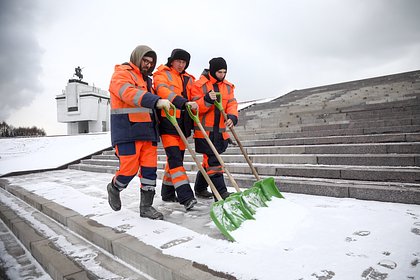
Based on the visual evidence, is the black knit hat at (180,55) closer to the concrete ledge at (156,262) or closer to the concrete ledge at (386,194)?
the concrete ledge at (156,262)

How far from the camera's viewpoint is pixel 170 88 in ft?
9.89

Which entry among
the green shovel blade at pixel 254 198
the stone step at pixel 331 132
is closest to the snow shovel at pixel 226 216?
the green shovel blade at pixel 254 198

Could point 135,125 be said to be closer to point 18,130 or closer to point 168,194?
point 168,194

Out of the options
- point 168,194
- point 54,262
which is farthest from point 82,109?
point 54,262

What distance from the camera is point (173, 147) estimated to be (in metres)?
3.02

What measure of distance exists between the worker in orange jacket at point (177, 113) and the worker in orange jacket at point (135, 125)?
155mm

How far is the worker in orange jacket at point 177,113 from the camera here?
2908mm

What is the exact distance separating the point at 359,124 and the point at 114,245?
16.7 ft

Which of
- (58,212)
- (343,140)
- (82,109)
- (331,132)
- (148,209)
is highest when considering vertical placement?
(82,109)

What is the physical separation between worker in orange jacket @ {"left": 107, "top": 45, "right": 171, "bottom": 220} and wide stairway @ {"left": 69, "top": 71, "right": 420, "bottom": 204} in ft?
6.12

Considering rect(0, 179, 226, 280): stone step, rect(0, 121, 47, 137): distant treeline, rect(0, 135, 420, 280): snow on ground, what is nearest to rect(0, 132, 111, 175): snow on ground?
rect(0, 179, 226, 280): stone step

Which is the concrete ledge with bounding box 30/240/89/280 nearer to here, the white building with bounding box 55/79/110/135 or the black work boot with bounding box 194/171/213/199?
the black work boot with bounding box 194/171/213/199

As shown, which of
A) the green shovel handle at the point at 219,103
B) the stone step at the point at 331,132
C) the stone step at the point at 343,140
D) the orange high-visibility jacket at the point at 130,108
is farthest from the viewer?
the stone step at the point at 331,132

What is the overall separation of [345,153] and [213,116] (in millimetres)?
2469
